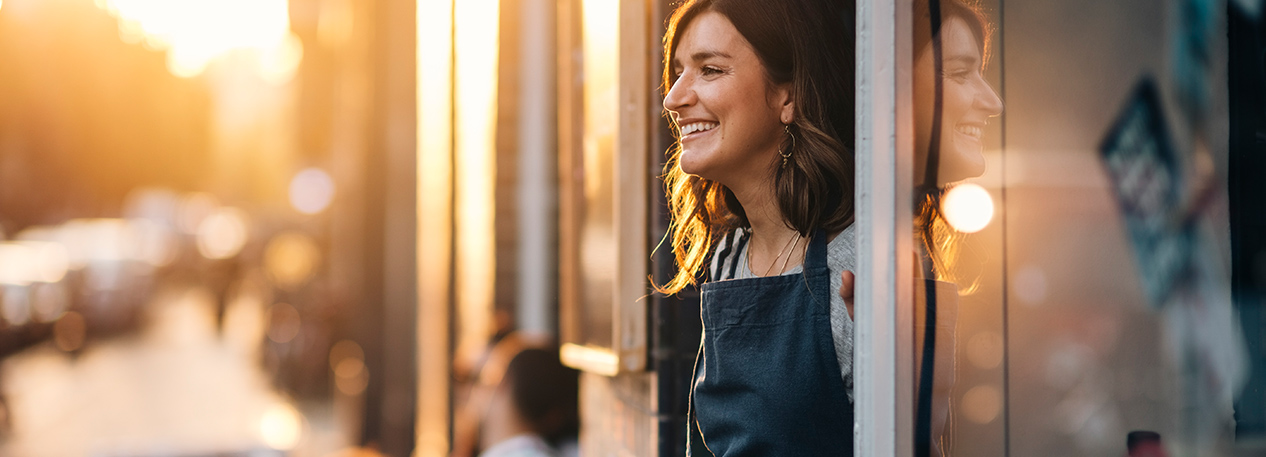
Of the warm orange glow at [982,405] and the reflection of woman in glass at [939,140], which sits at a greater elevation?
the reflection of woman in glass at [939,140]

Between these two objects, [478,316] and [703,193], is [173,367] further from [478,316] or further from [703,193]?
[703,193]

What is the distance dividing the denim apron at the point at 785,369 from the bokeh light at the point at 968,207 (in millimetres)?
181

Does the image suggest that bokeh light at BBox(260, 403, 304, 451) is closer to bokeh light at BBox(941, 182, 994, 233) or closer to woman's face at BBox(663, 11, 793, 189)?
woman's face at BBox(663, 11, 793, 189)

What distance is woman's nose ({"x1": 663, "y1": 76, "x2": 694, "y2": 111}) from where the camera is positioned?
1.37 m

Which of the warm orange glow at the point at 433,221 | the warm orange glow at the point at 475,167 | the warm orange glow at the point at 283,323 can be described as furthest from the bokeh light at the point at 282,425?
the warm orange glow at the point at 475,167

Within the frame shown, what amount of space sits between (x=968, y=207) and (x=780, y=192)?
0.26 m

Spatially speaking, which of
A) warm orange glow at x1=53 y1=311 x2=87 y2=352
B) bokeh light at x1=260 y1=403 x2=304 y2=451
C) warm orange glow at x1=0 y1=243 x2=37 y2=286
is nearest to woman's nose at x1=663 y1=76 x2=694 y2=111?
bokeh light at x1=260 y1=403 x2=304 y2=451

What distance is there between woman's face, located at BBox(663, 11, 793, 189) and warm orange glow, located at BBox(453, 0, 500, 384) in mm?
3779

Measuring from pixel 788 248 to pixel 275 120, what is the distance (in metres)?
37.3

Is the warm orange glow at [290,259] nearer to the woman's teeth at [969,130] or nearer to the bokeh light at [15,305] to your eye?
the bokeh light at [15,305]

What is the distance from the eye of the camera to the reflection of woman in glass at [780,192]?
51.3 inches

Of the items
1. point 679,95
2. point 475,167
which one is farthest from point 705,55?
point 475,167

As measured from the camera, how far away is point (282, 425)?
10250mm

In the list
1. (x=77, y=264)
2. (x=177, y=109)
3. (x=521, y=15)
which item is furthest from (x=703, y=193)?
(x=177, y=109)
